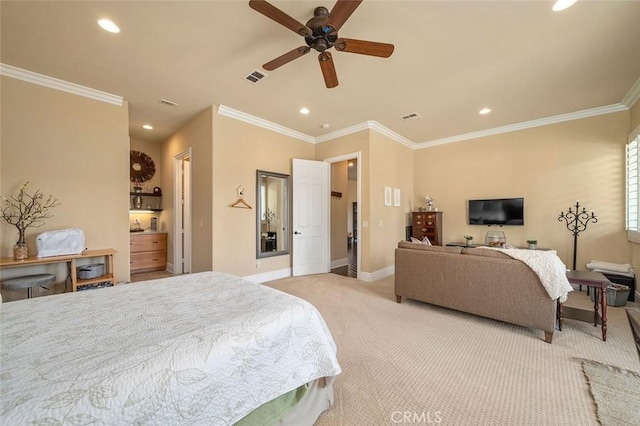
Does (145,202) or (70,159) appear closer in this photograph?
(70,159)

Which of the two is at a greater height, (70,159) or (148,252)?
(70,159)

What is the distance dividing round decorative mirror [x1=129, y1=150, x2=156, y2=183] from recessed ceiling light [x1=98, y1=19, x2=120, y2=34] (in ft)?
12.2

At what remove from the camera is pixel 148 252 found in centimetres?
521

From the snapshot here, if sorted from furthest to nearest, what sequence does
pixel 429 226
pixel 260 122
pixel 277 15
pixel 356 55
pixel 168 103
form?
pixel 429 226
pixel 260 122
pixel 168 103
pixel 356 55
pixel 277 15

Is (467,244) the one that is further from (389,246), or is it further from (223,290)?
(223,290)

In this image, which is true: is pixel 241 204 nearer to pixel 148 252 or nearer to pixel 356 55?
pixel 148 252

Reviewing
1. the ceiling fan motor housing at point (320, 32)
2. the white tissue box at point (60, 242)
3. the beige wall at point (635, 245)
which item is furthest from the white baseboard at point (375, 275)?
the white tissue box at point (60, 242)

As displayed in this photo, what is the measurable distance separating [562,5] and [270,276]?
4810 millimetres

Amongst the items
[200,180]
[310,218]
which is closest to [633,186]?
[310,218]

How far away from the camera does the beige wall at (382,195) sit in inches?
186

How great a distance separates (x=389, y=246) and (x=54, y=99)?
18.4 ft

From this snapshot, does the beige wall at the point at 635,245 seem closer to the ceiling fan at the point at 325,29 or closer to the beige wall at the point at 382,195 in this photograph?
the beige wall at the point at 382,195

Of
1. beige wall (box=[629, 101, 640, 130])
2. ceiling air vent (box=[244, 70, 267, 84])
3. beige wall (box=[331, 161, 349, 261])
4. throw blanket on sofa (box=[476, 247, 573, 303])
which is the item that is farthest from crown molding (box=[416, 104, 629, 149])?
ceiling air vent (box=[244, 70, 267, 84])

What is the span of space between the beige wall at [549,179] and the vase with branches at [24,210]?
663 centimetres
